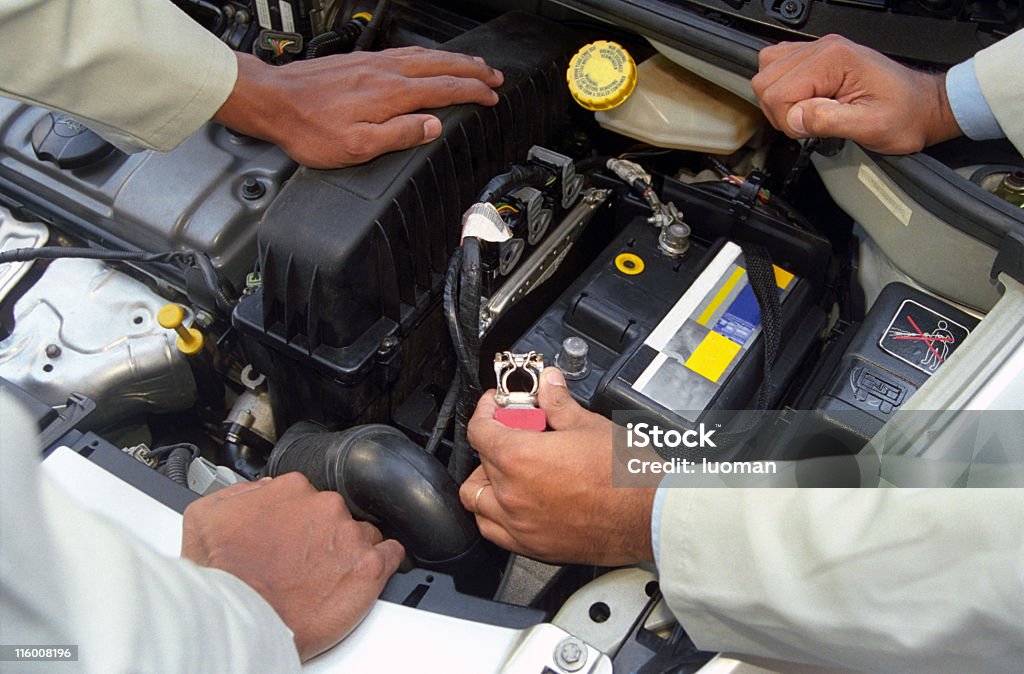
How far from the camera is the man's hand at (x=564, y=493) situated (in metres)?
0.97

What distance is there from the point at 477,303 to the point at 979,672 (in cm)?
70

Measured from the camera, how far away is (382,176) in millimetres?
1146

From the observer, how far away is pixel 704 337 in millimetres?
1116

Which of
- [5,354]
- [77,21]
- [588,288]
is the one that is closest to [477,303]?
[588,288]

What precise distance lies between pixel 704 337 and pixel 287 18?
3.23ft

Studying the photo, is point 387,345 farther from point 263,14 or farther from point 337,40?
point 263,14

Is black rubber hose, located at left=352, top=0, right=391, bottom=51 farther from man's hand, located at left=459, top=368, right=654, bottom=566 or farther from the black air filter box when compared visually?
man's hand, located at left=459, top=368, right=654, bottom=566

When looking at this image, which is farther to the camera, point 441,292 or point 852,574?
point 441,292

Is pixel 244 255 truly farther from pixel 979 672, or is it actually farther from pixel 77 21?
pixel 979 672

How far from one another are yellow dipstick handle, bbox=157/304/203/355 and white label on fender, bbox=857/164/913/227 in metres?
1.04

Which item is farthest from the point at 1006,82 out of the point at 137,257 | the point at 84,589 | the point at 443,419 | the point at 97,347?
the point at 97,347

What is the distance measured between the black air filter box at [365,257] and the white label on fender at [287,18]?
37 centimetres

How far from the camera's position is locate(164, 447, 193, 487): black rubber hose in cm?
117

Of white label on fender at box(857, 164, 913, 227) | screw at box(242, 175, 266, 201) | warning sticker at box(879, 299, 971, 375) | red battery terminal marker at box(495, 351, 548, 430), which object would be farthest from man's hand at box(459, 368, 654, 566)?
screw at box(242, 175, 266, 201)
